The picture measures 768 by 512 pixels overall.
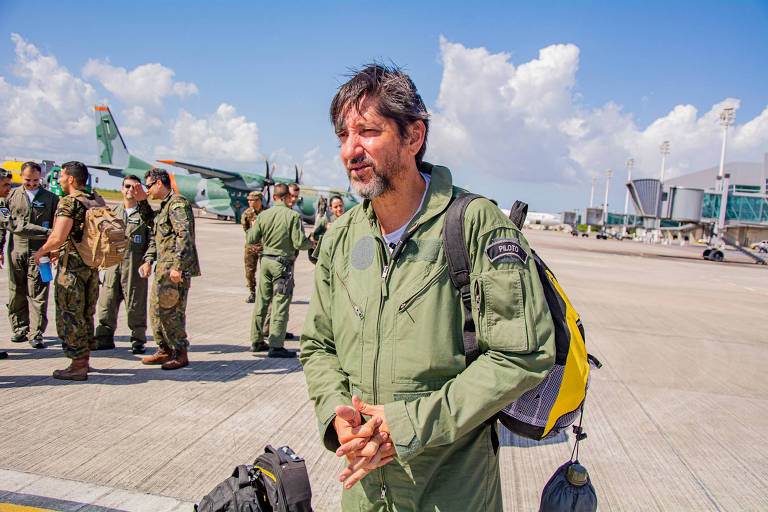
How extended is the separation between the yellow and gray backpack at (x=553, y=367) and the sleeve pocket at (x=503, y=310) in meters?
0.07

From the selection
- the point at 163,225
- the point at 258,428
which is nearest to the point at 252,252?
the point at 163,225

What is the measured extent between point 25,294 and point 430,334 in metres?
5.96

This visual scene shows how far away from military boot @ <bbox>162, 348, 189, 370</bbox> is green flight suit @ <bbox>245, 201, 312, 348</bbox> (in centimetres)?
86

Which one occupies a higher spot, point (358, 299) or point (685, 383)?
point (358, 299)

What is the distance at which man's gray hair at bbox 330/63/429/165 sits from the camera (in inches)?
62.3

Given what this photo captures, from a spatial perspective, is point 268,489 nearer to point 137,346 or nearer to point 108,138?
point 137,346

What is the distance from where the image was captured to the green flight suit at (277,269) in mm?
5469

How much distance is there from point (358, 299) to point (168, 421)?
2.84m

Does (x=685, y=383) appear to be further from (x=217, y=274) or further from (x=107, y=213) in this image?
(x=217, y=274)

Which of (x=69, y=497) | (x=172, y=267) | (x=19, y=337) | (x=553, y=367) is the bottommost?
(x=69, y=497)

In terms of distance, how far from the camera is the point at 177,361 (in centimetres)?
484

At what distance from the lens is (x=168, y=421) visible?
362 centimetres

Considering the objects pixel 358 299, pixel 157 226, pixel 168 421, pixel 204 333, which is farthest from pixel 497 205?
pixel 204 333

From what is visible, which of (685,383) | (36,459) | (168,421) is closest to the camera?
(36,459)
